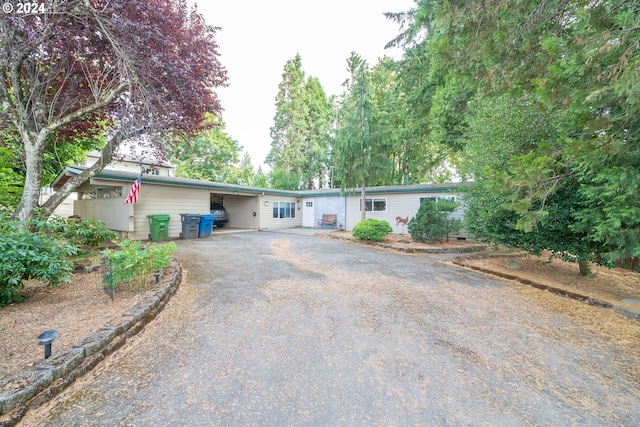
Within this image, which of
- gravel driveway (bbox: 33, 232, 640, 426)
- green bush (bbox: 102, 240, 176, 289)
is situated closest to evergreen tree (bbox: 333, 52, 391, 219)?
gravel driveway (bbox: 33, 232, 640, 426)

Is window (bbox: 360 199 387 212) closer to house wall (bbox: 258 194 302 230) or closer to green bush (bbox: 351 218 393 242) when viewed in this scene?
green bush (bbox: 351 218 393 242)

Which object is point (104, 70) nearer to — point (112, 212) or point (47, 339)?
point (112, 212)

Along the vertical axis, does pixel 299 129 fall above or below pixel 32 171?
above

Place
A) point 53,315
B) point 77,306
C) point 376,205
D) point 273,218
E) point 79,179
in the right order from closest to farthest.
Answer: point 53,315
point 77,306
point 79,179
point 376,205
point 273,218

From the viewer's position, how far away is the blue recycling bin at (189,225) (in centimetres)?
973

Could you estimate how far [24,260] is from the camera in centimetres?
301

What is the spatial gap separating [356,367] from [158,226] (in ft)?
30.6

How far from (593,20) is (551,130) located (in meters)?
2.70

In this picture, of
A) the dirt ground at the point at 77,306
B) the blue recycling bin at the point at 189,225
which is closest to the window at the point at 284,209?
the blue recycling bin at the point at 189,225

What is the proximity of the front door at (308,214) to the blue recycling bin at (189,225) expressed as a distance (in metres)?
7.51

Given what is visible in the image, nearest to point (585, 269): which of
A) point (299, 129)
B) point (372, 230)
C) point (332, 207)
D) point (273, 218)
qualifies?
point (372, 230)

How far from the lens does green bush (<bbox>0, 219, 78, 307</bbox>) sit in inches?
114

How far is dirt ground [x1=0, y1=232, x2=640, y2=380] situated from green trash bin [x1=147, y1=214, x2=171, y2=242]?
4599mm

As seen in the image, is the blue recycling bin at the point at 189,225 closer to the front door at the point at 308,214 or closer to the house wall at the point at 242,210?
the house wall at the point at 242,210
